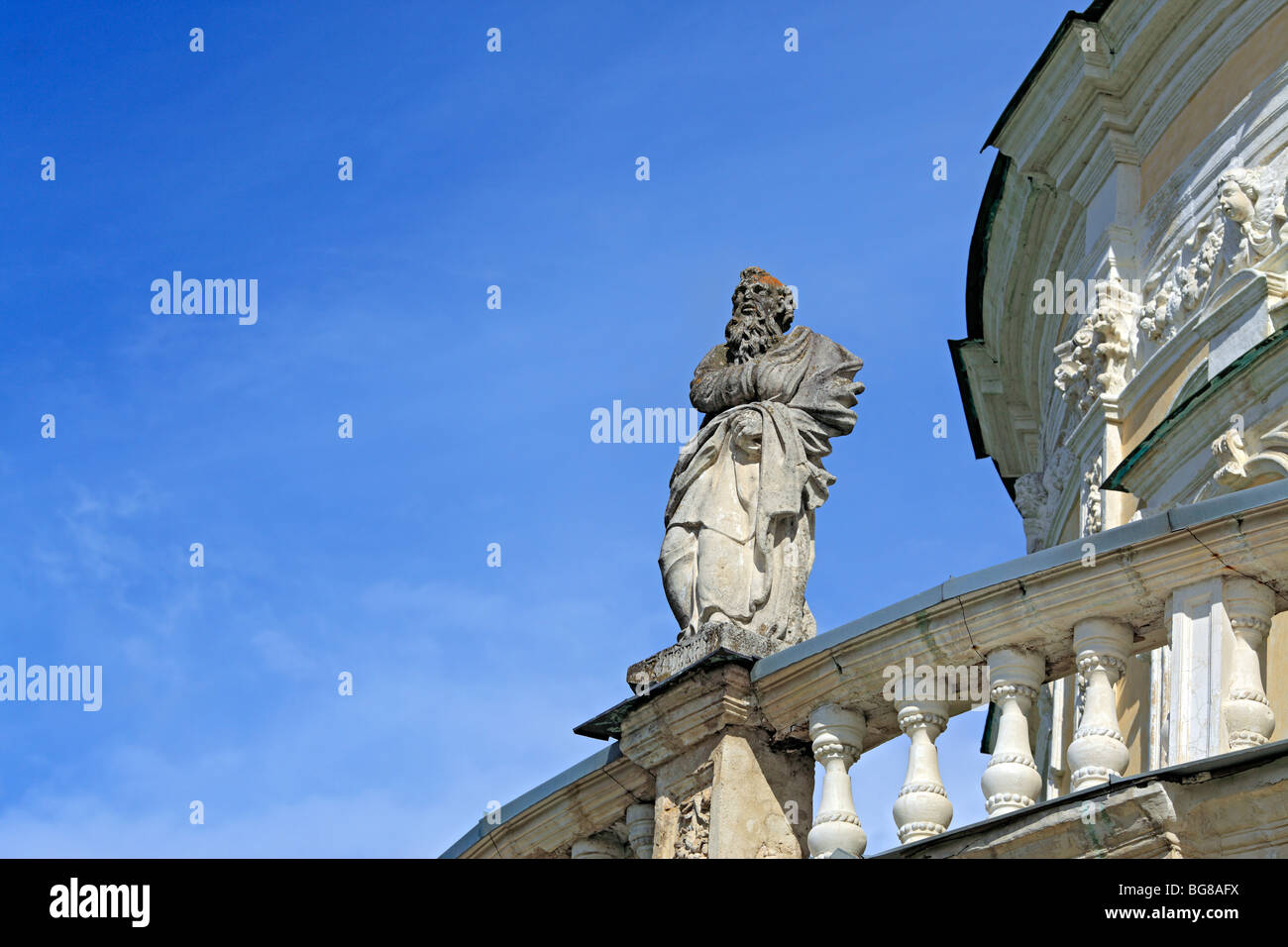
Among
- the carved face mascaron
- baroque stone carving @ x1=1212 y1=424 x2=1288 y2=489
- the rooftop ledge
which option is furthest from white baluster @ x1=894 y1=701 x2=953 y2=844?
the carved face mascaron

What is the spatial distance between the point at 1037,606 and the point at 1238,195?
7.86 meters

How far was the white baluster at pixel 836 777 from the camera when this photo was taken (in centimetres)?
985

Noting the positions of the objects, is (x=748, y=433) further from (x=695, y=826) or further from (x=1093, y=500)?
(x=1093, y=500)

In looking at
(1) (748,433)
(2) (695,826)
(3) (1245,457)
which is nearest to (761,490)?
(1) (748,433)

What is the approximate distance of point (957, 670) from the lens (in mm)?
9672

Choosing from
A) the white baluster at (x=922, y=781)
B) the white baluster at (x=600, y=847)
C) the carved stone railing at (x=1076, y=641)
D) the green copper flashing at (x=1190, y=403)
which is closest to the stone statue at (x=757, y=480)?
the carved stone railing at (x=1076, y=641)

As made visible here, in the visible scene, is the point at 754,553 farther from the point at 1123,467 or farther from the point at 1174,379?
the point at 1174,379

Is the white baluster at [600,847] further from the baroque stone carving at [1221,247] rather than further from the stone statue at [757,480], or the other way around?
the baroque stone carving at [1221,247]

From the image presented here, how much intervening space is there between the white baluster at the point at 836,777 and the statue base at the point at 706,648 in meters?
0.54

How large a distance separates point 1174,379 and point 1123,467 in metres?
1.17

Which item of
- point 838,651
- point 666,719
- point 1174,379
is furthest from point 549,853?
point 1174,379

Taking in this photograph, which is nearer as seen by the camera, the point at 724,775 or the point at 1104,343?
the point at 724,775

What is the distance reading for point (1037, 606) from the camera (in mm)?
9367

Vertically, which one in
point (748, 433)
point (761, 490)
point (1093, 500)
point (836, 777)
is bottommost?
point (836, 777)
